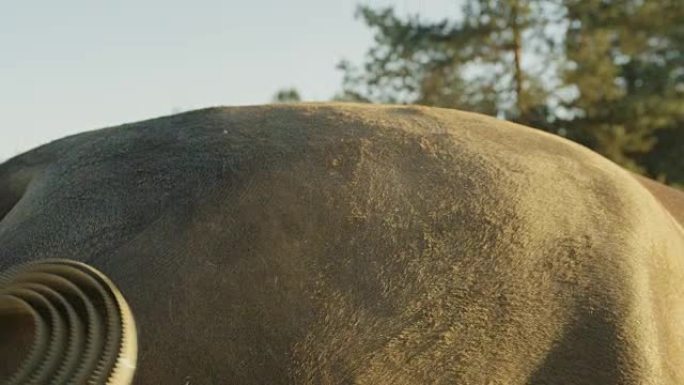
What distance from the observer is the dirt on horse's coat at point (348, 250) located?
8.43ft

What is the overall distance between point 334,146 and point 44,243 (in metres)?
0.93

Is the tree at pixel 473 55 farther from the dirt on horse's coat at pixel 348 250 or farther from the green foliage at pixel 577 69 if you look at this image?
the dirt on horse's coat at pixel 348 250

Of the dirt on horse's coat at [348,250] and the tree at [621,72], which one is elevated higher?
the dirt on horse's coat at [348,250]

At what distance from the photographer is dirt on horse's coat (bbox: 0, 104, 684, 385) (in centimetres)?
257

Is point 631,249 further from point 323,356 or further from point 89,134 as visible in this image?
point 89,134

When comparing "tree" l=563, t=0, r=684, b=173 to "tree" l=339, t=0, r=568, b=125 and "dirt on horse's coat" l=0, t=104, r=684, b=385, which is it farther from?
"dirt on horse's coat" l=0, t=104, r=684, b=385

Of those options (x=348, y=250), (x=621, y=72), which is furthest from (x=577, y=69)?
(x=348, y=250)

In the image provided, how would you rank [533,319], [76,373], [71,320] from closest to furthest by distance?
[76,373] < [71,320] < [533,319]

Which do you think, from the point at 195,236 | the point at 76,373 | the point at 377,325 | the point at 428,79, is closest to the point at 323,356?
the point at 377,325

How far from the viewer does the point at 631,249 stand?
3.07 m

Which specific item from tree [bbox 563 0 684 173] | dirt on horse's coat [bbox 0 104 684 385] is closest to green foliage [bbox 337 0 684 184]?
tree [bbox 563 0 684 173]

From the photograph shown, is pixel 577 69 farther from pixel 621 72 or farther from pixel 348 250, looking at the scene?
pixel 348 250

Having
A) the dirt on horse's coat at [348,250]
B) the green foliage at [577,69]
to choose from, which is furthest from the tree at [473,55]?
the dirt on horse's coat at [348,250]

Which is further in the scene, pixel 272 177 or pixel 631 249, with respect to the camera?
pixel 631 249
